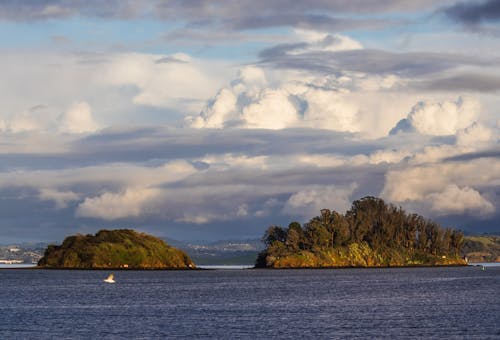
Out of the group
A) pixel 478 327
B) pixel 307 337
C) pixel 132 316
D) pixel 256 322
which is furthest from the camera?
pixel 132 316

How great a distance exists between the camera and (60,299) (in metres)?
194

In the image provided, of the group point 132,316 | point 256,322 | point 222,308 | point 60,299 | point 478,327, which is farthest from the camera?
point 60,299

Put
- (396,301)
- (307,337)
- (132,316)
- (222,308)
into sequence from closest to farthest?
(307,337) < (132,316) < (222,308) < (396,301)

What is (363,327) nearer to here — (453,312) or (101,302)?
(453,312)

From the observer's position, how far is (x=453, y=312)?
145250 mm

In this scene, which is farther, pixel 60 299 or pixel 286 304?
pixel 60 299

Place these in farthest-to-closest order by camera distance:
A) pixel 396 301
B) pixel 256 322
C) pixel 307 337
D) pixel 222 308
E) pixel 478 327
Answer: pixel 396 301 → pixel 222 308 → pixel 256 322 → pixel 478 327 → pixel 307 337

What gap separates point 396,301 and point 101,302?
60090mm

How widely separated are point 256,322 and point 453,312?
35.3 m

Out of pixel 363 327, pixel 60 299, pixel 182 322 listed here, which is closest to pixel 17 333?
pixel 182 322

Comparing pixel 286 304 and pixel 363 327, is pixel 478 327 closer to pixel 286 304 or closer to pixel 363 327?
pixel 363 327

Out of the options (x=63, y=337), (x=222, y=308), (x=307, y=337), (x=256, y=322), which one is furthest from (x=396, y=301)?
(x=63, y=337)

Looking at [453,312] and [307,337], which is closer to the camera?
[307,337]

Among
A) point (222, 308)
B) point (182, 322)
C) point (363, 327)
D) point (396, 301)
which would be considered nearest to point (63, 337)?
point (182, 322)
